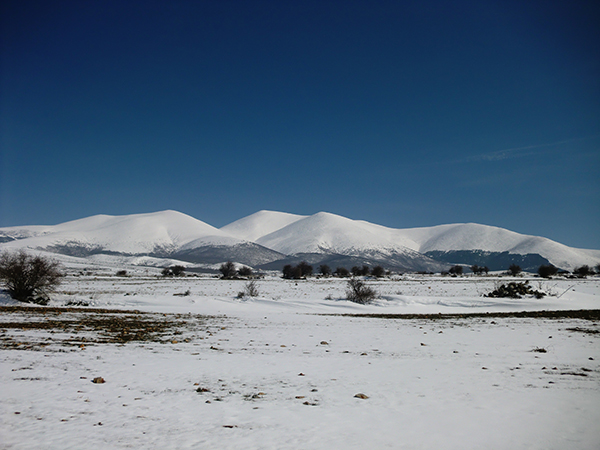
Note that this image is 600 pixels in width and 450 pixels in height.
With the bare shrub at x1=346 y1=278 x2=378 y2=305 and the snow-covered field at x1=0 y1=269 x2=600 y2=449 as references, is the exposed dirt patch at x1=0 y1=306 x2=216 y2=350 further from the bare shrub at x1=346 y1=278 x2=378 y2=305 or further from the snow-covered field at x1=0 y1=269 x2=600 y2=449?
the bare shrub at x1=346 y1=278 x2=378 y2=305

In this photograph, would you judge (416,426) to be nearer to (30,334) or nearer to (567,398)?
(567,398)

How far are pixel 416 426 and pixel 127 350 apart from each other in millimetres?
7976

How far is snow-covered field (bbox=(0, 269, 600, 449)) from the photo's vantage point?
14.9 ft

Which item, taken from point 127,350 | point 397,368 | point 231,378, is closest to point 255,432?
point 231,378

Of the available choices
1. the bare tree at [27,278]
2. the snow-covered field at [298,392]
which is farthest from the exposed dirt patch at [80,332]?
the bare tree at [27,278]

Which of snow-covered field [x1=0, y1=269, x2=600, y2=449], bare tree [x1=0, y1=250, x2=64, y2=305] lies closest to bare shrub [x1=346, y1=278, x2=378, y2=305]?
snow-covered field [x1=0, y1=269, x2=600, y2=449]

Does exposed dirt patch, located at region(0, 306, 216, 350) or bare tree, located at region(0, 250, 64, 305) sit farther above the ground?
bare tree, located at region(0, 250, 64, 305)

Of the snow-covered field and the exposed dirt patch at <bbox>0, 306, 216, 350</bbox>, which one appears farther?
the exposed dirt patch at <bbox>0, 306, 216, 350</bbox>

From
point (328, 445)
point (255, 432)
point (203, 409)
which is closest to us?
point (328, 445)

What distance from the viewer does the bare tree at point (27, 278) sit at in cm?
2484

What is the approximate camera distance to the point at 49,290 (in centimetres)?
2678

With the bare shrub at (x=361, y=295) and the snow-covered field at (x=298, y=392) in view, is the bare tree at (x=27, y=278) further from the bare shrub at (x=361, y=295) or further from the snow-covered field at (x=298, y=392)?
the bare shrub at (x=361, y=295)

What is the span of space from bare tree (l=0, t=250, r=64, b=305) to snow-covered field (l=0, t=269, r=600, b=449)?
14958 mm

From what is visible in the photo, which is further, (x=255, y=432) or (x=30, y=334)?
(x=30, y=334)
